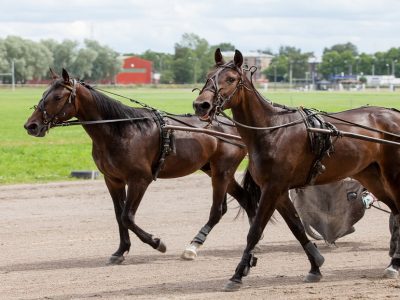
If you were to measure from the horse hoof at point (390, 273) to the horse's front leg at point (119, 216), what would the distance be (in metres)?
2.69

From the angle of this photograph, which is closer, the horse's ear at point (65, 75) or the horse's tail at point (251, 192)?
the horse's ear at point (65, 75)

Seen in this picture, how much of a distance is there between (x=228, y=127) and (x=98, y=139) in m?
1.90

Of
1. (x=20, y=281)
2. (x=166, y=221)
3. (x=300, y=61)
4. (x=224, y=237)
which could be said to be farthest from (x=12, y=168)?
(x=300, y=61)

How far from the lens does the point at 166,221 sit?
1262 centimetres

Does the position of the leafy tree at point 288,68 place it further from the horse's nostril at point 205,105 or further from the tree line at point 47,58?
the horse's nostril at point 205,105

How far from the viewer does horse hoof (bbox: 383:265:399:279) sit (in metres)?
8.57

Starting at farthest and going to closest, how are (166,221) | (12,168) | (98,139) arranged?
(12,168) → (166,221) → (98,139)

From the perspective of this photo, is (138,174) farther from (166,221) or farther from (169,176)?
(166,221)

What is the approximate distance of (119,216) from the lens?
9969 mm

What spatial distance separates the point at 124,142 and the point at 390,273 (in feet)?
9.95

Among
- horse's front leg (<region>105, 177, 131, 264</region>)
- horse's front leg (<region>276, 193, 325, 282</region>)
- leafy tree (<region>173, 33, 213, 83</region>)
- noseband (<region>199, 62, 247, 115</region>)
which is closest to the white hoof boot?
horse's front leg (<region>105, 177, 131, 264</region>)

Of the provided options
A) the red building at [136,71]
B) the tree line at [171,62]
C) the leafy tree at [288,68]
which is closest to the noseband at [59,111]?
the tree line at [171,62]

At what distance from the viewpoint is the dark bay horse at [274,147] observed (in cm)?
795

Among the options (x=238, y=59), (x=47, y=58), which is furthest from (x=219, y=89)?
(x=47, y=58)
